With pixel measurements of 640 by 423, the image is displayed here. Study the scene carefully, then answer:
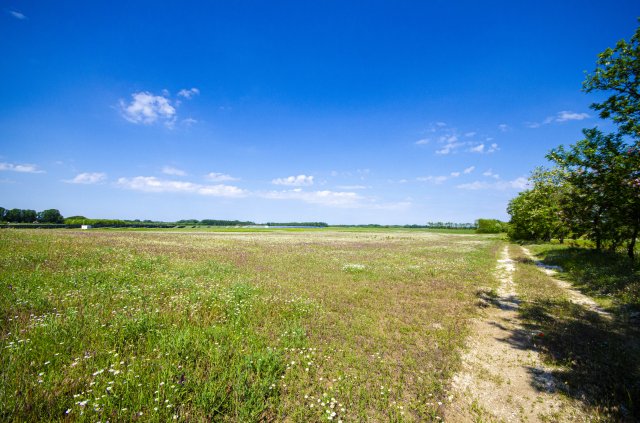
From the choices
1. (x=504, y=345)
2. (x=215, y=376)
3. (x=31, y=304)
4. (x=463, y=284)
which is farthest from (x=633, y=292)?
(x=31, y=304)

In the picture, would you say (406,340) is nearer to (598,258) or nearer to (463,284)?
(463,284)

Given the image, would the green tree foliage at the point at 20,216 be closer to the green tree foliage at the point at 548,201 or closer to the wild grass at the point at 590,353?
the wild grass at the point at 590,353

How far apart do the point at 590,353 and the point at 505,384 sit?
387cm

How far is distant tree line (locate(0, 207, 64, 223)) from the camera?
117 m

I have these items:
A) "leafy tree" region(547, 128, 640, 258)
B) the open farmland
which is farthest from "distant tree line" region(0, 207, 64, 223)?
"leafy tree" region(547, 128, 640, 258)

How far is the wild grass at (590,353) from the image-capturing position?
18.5 feet

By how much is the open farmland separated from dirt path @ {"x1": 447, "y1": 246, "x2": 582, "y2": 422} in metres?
0.48

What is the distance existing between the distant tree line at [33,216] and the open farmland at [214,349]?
529ft

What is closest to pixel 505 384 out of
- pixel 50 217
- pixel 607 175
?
pixel 607 175

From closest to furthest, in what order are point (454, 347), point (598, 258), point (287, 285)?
point (454, 347), point (287, 285), point (598, 258)

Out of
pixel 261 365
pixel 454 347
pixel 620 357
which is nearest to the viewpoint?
pixel 261 365

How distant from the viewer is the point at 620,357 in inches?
295

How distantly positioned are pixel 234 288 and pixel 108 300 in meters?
4.98

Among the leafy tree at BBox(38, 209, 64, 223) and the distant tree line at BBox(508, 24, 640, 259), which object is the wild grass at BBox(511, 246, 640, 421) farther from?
the leafy tree at BBox(38, 209, 64, 223)
